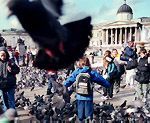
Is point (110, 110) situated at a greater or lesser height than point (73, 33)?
lesser

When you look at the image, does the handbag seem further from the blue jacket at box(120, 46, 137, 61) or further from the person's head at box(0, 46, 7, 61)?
the blue jacket at box(120, 46, 137, 61)

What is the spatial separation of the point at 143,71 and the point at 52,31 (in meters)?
8.19

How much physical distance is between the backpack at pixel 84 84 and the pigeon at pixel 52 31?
3.82 metres

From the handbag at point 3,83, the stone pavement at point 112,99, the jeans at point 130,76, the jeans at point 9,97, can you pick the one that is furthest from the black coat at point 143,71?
the handbag at point 3,83

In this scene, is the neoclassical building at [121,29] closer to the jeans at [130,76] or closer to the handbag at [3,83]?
the jeans at [130,76]

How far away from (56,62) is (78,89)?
4182mm

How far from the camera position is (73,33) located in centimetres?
364

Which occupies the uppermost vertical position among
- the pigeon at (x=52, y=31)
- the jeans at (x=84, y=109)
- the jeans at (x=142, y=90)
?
the pigeon at (x=52, y=31)

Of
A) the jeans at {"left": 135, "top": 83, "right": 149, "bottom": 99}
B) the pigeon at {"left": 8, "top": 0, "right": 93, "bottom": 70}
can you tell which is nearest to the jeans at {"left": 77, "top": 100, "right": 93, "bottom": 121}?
the jeans at {"left": 135, "top": 83, "right": 149, "bottom": 99}

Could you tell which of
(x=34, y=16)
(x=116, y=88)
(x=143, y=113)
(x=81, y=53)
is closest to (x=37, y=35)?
(x=34, y=16)

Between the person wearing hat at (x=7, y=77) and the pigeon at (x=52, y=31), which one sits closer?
the pigeon at (x=52, y=31)

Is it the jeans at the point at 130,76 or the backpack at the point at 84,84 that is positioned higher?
the jeans at the point at 130,76

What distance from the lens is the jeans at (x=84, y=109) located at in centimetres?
793

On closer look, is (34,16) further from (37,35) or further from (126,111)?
(126,111)
